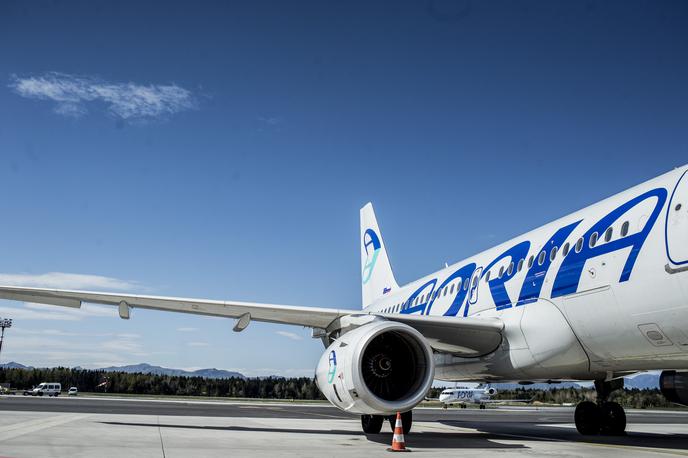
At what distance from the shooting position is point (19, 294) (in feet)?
41.9

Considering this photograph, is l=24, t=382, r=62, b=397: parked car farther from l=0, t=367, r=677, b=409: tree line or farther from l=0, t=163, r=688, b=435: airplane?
l=0, t=163, r=688, b=435: airplane

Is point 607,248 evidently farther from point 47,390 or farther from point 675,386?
point 47,390

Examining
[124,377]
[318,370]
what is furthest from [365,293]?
[124,377]

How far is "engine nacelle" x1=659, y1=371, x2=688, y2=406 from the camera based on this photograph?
35.7 ft

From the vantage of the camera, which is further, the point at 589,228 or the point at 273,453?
the point at 589,228

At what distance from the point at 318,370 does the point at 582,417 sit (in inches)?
242

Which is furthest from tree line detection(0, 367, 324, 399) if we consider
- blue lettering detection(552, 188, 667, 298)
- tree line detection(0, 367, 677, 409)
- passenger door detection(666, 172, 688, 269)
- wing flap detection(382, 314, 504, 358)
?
passenger door detection(666, 172, 688, 269)

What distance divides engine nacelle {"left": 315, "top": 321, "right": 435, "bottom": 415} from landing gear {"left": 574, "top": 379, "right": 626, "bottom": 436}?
4.88 m

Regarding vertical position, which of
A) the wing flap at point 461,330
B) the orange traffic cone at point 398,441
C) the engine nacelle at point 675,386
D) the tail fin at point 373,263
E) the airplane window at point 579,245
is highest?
the tail fin at point 373,263

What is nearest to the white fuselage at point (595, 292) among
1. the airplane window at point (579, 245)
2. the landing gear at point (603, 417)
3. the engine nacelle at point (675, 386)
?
the airplane window at point (579, 245)

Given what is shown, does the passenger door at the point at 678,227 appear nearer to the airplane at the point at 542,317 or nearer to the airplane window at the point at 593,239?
the airplane at the point at 542,317

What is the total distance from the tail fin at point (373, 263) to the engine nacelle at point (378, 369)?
33.5ft

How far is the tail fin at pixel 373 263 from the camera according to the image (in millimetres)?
21419

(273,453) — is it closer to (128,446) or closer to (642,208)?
(128,446)
